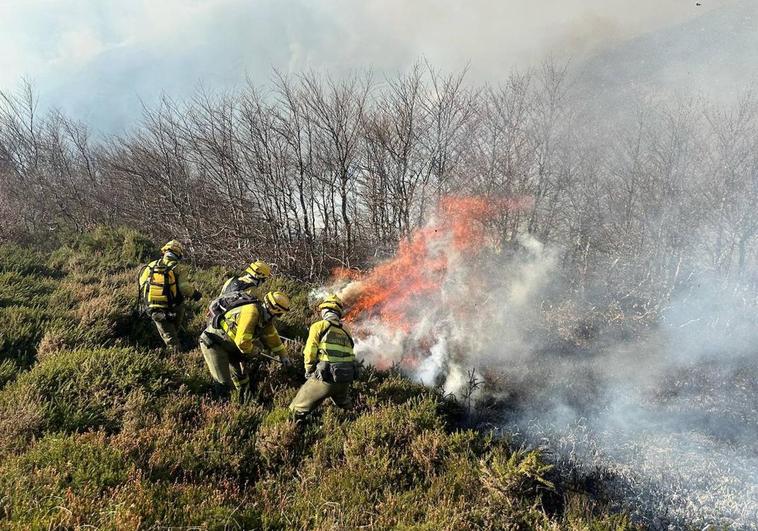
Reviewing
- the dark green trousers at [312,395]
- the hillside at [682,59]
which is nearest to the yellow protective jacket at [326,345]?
the dark green trousers at [312,395]

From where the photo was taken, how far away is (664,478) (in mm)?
5547

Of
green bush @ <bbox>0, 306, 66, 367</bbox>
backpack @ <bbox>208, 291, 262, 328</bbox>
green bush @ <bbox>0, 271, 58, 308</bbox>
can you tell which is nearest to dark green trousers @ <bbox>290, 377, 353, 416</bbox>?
backpack @ <bbox>208, 291, 262, 328</bbox>

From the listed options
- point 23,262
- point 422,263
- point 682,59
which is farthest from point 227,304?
point 682,59

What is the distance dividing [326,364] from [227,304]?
1830 mm

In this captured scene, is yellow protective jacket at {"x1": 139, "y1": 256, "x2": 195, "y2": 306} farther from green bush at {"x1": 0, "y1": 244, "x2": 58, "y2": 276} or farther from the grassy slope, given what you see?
green bush at {"x1": 0, "y1": 244, "x2": 58, "y2": 276}

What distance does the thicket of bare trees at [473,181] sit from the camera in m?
13.0

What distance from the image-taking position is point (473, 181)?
13688 mm

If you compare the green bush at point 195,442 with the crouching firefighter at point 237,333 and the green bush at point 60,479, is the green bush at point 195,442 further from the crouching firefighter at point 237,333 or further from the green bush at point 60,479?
the crouching firefighter at point 237,333

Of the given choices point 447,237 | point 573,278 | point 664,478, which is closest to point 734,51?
point 573,278

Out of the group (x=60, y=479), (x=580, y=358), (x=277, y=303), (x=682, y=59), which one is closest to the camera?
(x=60, y=479)

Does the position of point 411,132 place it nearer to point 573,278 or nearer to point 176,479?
point 573,278

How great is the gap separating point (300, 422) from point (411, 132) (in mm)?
10116

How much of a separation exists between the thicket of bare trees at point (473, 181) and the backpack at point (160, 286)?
6.46 metres

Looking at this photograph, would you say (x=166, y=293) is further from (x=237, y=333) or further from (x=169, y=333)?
(x=237, y=333)
